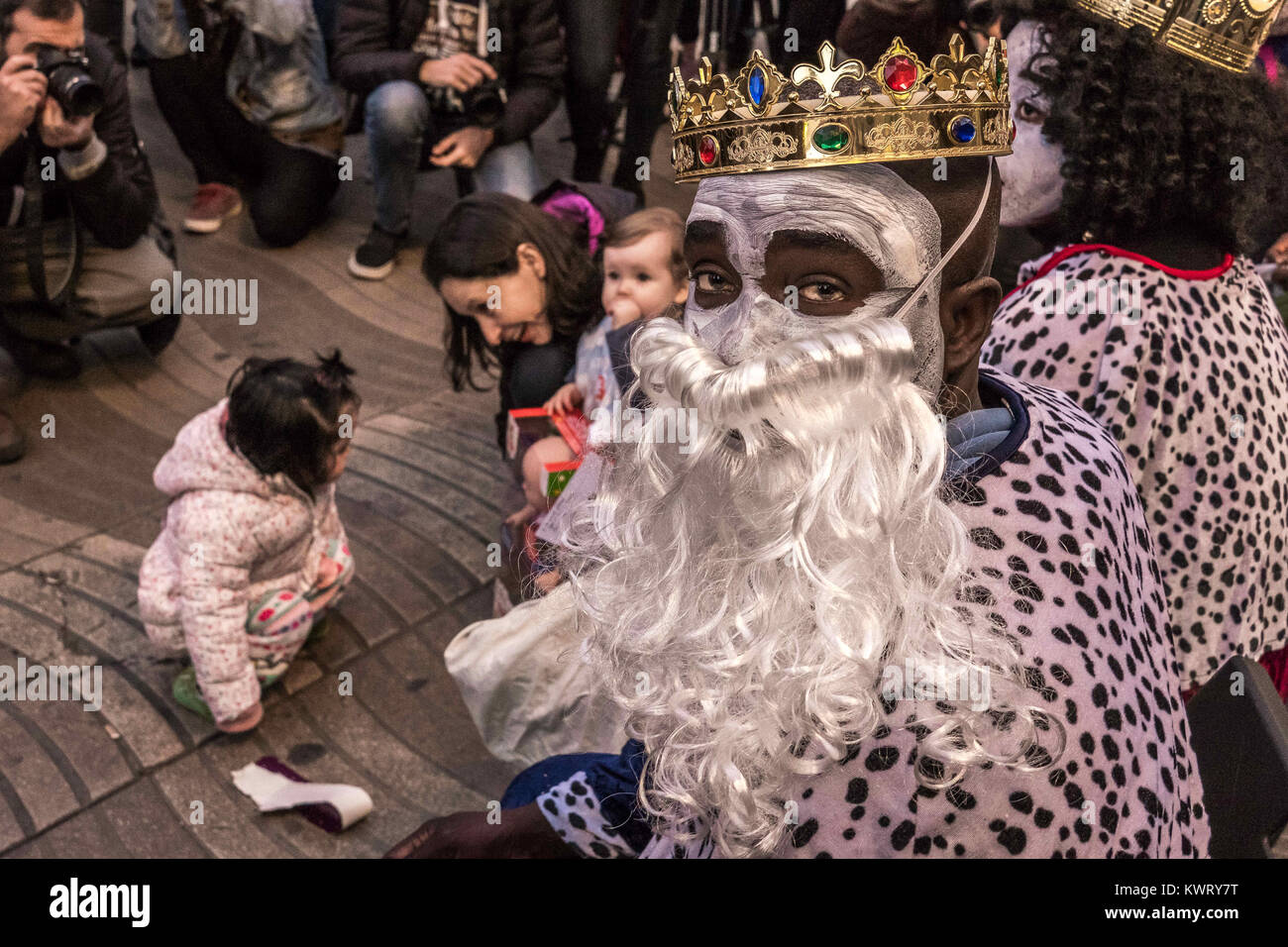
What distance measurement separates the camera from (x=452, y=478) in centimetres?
367

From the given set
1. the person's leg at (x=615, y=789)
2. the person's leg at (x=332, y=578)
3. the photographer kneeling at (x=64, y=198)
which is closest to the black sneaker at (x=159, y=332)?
the photographer kneeling at (x=64, y=198)

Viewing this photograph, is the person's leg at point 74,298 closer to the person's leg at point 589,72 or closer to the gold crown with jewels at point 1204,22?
the person's leg at point 589,72

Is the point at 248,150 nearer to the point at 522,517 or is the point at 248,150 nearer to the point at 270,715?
the point at 522,517

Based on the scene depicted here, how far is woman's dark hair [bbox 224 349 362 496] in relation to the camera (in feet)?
8.63

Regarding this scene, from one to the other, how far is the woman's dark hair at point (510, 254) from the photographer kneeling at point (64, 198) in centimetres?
124

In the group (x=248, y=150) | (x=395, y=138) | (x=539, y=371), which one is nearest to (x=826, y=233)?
(x=539, y=371)

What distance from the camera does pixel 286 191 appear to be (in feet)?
15.8

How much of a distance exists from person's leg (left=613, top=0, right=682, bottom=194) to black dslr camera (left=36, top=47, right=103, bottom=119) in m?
2.13

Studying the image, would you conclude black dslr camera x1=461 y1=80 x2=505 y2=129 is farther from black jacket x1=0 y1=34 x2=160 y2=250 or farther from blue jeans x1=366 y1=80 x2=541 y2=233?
black jacket x1=0 y1=34 x2=160 y2=250

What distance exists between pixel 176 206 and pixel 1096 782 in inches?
191

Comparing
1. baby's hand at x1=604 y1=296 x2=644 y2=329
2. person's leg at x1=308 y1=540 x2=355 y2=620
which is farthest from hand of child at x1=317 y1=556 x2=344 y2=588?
baby's hand at x1=604 y1=296 x2=644 y2=329

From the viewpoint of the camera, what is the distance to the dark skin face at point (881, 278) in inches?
47.0

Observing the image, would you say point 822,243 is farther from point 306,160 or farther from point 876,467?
point 306,160

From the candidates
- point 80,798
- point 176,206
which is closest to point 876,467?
point 80,798
